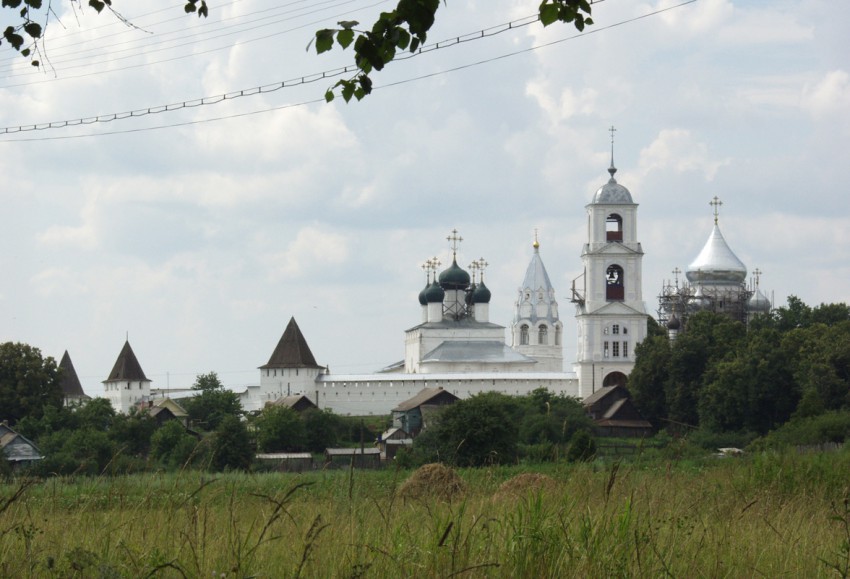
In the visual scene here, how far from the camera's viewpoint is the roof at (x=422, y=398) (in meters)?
60.4

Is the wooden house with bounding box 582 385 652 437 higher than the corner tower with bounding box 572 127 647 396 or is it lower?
lower

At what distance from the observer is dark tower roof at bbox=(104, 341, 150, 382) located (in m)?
76.0

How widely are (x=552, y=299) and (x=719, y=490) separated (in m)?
72.6

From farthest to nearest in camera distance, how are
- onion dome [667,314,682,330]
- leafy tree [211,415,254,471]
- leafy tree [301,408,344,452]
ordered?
onion dome [667,314,682,330]
leafy tree [301,408,344,452]
leafy tree [211,415,254,471]

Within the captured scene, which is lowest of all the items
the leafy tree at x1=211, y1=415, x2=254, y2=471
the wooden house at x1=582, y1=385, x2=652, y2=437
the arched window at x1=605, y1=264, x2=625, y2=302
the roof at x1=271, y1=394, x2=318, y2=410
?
the leafy tree at x1=211, y1=415, x2=254, y2=471

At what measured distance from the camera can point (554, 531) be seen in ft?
20.2

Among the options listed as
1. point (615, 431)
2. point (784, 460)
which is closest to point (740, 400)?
point (615, 431)

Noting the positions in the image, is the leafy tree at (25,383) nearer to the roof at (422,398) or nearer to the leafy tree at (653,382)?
the roof at (422,398)

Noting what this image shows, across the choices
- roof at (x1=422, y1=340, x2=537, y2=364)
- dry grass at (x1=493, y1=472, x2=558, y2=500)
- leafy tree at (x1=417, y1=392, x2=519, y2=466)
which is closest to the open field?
dry grass at (x1=493, y1=472, x2=558, y2=500)

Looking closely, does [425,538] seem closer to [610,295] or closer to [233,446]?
[233,446]

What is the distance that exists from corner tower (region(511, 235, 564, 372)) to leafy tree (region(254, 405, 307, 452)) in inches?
1321

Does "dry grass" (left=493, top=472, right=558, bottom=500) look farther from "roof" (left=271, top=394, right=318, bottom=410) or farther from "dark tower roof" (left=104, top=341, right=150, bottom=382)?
"dark tower roof" (left=104, top=341, right=150, bottom=382)

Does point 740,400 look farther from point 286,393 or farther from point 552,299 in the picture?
point 552,299

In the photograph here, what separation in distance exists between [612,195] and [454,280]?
1815cm
